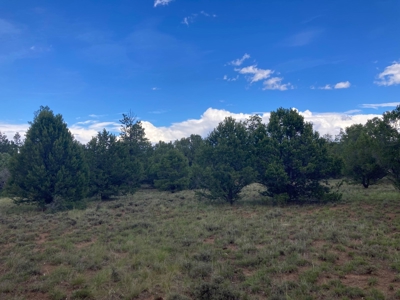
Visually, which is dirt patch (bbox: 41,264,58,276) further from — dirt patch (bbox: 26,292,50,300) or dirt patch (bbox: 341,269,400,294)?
dirt patch (bbox: 341,269,400,294)

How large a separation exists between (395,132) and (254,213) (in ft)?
28.5

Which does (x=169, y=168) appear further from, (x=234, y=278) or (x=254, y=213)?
(x=234, y=278)

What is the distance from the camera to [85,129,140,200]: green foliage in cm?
2522

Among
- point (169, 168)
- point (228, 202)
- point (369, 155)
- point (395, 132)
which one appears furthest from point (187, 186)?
point (395, 132)

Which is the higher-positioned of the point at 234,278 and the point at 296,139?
the point at 296,139

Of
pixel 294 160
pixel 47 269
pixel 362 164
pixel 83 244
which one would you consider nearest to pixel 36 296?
pixel 47 269

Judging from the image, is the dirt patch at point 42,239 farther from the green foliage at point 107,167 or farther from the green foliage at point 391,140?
the green foliage at point 391,140

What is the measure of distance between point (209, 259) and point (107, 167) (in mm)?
20030

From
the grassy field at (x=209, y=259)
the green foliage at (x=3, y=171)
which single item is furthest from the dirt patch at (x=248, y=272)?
the green foliage at (x=3, y=171)

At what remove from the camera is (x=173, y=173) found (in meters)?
34.2

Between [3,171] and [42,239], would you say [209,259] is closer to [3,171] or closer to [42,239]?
[42,239]

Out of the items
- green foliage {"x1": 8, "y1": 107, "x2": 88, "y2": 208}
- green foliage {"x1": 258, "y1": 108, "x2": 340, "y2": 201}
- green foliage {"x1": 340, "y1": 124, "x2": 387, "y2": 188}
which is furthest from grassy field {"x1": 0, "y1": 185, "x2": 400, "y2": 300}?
green foliage {"x1": 340, "y1": 124, "x2": 387, "y2": 188}

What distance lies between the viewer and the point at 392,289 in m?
5.57

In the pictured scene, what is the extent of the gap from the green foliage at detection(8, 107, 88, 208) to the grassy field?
19.9ft
